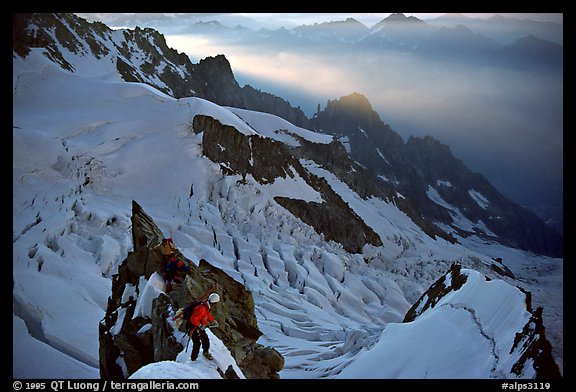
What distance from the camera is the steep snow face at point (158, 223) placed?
15.4 meters

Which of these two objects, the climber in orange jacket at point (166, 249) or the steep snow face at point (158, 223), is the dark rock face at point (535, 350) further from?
the climber in orange jacket at point (166, 249)

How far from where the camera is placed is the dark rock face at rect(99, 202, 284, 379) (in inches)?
376

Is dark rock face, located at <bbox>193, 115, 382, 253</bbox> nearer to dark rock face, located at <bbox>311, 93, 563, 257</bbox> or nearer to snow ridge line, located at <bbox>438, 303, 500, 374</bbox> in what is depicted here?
snow ridge line, located at <bbox>438, 303, 500, 374</bbox>

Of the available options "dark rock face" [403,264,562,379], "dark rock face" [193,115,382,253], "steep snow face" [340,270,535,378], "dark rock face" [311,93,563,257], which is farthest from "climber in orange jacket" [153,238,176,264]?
"dark rock face" [311,93,563,257]

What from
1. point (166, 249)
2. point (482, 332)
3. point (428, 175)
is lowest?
point (428, 175)

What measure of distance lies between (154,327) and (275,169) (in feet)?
107

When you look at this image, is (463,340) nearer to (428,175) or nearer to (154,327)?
(154,327)

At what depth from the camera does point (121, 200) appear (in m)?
28.9

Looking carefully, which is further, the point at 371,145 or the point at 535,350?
the point at 371,145

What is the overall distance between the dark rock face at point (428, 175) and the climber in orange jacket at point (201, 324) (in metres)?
131

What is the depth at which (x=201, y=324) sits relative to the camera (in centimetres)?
775

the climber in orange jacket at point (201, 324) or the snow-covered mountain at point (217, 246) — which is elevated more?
the climber in orange jacket at point (201, 324)

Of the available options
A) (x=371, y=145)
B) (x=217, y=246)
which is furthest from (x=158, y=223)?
(x=371, y=145)

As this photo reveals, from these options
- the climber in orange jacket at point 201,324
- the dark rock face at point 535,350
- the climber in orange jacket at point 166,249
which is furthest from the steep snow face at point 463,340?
the climber in orange jacket at point 166,249
